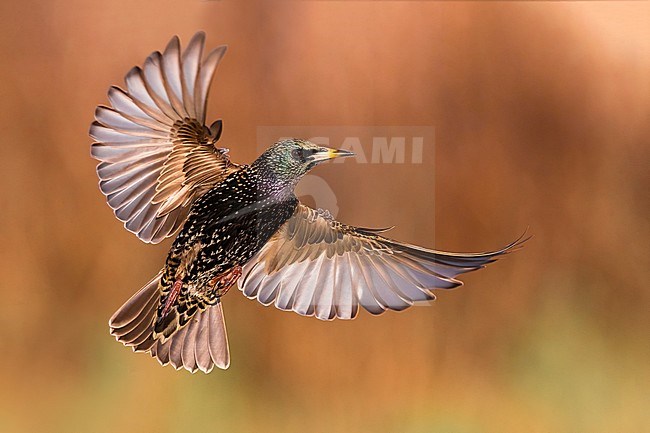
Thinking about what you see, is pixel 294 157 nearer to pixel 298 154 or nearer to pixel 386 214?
pixel 298 154

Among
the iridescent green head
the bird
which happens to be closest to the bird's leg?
the bird

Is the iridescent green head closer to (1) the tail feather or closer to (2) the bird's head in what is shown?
(2) the bird's head

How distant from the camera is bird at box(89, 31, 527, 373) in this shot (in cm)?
95

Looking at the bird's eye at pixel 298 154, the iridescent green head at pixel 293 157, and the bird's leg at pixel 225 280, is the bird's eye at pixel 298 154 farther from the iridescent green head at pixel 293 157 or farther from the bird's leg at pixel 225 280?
the bird's leg at pixel 225 280

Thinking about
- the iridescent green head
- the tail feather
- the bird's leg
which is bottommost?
the tail feather

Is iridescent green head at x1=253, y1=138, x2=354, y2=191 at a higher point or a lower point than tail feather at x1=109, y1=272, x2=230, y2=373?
higher

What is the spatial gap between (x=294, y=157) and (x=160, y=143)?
19 cm

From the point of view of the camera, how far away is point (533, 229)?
39.2 inches

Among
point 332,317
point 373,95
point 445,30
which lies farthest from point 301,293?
point 445,30

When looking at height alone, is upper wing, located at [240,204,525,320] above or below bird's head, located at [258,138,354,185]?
below

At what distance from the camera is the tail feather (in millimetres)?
988

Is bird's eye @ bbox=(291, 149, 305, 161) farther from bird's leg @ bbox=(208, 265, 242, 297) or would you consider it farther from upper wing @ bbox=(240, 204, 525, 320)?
bird's leg @ bbox=(208, 265, 242, 297)

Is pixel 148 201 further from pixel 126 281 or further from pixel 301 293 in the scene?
pixel 301 293

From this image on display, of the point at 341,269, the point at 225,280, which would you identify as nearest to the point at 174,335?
the point at 225,280
